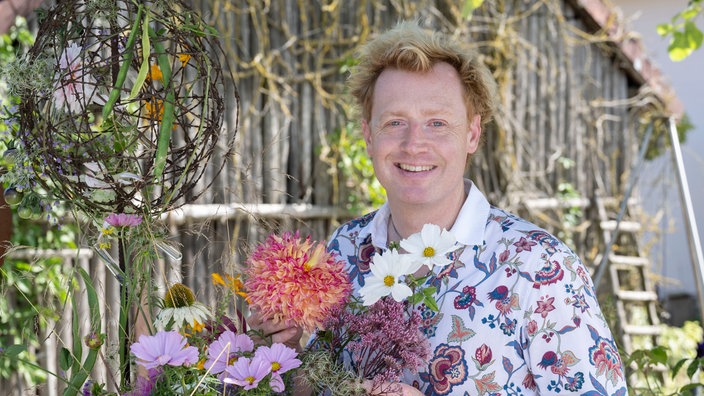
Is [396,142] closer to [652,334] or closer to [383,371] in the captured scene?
[383,371]

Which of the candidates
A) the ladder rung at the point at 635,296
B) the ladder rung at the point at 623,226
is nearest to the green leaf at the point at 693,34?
the ladder rung at the point at 623,226

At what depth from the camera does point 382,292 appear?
1193 millimetres

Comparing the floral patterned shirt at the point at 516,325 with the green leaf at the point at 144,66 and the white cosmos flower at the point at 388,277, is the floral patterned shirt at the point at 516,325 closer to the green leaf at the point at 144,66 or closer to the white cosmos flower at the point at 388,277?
the white cosmos flower at the point at 388,277

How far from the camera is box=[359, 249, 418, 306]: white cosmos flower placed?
1.19 metres

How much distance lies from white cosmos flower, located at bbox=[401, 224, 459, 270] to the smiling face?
0.47m

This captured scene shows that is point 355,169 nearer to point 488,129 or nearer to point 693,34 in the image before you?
point 488,129

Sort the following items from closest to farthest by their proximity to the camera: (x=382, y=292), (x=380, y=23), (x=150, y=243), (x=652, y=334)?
1. (x=382, y=292)
2. (x=150, y=243)
3. (x=380, y=23)
4. (x=652, y=334)

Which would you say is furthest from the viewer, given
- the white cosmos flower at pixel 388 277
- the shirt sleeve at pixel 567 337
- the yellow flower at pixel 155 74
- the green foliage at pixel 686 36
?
the green foliage at pixel 686 36

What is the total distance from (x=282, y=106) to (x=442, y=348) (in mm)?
2991

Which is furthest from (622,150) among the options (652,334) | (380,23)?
(380,23)

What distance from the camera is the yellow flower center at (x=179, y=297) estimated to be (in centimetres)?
125

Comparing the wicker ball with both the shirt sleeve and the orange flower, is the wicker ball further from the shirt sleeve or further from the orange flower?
the shirt sleeve

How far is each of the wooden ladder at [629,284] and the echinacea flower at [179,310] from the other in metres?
4.69

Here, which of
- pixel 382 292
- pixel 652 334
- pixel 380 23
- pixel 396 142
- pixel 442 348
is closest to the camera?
pixel 382 292
